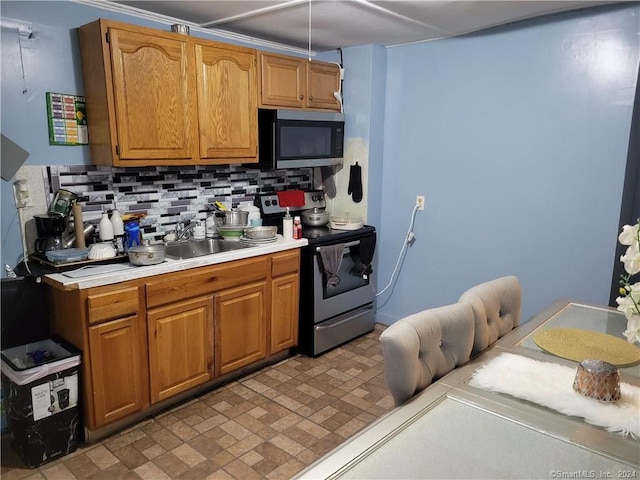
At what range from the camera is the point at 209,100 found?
2828mm

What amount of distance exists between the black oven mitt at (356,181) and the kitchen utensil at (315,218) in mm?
283

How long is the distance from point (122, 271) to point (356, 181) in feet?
6.64

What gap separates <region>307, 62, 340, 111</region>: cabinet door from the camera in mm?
3465

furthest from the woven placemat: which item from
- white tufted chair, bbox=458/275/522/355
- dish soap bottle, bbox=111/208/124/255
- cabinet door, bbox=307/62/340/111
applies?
cabinet door, bbox=307/62/340/111

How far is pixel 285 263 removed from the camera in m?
3.14

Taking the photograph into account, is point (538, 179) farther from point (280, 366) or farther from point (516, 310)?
point (280, 366)

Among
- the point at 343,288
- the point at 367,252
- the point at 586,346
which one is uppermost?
the point at 586,346

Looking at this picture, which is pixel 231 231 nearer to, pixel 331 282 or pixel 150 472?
pixel 331 282

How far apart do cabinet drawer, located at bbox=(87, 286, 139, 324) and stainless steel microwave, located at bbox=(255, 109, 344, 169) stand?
1.37 meters

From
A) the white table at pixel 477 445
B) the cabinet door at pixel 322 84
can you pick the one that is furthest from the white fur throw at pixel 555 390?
the cabinet door at pixel 322 84

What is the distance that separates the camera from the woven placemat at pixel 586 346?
1505mm

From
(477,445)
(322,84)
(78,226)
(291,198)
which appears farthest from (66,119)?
(477,445)

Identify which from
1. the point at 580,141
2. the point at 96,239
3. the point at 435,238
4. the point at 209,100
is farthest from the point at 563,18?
the point at 96,239

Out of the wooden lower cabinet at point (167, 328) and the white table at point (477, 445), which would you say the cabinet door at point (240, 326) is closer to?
the wooden lower cabinet at point (167, 328)
